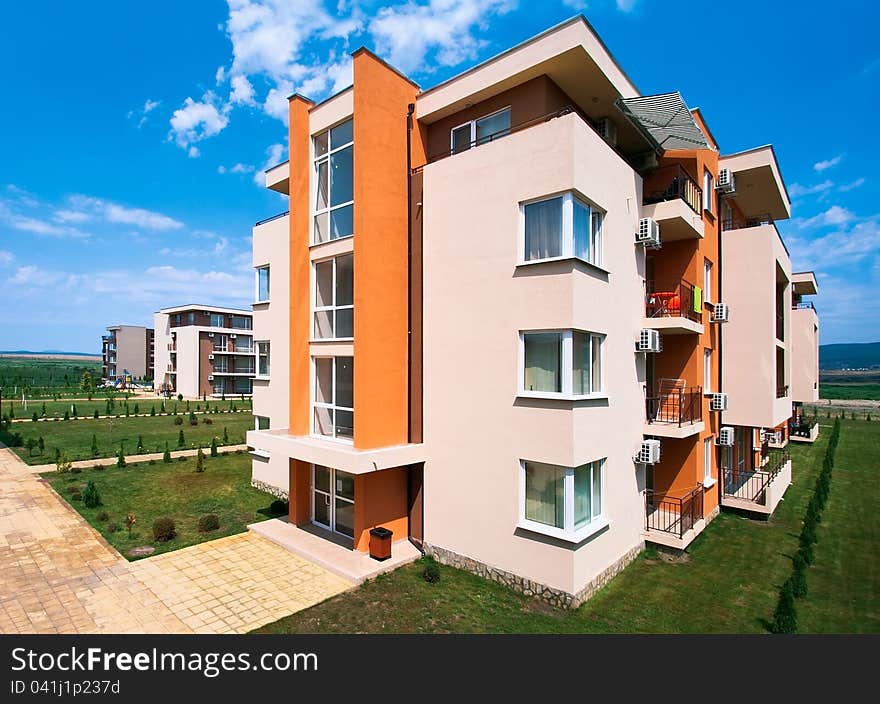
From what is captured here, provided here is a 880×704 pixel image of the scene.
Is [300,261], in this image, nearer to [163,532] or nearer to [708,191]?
[163,532]

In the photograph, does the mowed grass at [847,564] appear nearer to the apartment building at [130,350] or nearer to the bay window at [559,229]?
the bay window at [559,229]

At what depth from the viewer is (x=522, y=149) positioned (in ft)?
29.9

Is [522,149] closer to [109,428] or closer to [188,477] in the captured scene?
[188,477]

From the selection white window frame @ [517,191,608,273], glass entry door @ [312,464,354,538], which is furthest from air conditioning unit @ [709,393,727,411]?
glass entry door @ [312,464,354,538]

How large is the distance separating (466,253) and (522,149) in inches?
91.3

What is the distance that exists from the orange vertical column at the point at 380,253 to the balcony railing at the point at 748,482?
1111 cm

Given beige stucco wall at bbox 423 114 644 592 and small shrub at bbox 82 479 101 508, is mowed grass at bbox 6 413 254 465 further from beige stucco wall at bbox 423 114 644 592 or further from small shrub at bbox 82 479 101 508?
beige stucco wall at bbox 423 114 644 592

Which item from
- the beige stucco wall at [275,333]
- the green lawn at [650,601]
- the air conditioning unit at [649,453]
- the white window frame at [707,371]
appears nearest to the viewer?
the green lawn at [650,601]

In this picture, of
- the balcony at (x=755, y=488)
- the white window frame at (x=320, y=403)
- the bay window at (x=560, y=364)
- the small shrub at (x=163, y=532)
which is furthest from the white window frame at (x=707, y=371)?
the small shrub at (x=163, y=532)

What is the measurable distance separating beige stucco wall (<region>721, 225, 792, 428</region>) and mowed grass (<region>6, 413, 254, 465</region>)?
2411 centimetres

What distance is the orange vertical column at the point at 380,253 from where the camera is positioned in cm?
1035

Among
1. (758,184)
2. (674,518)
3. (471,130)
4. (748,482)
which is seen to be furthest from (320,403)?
(758,184)
